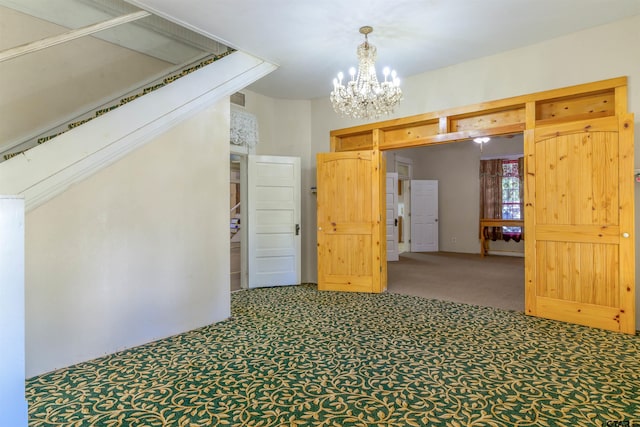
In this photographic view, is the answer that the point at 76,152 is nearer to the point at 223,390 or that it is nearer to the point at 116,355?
the point at 116,355

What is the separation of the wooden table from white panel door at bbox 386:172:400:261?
7.91 feet

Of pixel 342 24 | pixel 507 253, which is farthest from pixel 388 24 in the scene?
pixel 507 253

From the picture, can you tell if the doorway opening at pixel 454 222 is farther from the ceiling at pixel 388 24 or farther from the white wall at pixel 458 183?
the ceiling at pixel 388 24

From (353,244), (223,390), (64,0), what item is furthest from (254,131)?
(223,390)

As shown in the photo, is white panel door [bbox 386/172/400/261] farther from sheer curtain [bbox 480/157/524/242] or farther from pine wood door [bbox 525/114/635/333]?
pine wood door [bbox 525/114/635/333]

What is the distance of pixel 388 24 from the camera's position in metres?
3.47

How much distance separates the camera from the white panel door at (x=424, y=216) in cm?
1016

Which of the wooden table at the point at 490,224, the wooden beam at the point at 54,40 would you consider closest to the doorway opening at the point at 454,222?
A: the wooden table at the point at 490,224

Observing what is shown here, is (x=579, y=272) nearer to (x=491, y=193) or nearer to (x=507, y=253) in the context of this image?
(x=507, y=253)

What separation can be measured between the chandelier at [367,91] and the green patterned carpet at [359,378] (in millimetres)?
2353

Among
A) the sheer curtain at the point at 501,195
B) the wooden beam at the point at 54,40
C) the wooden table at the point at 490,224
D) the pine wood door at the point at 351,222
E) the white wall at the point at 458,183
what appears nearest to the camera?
the wooden beam at the point at 54,40

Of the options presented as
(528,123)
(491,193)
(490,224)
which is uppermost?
(528,123)

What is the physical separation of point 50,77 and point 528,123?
5.06 m

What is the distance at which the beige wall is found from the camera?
2900 millimetres
